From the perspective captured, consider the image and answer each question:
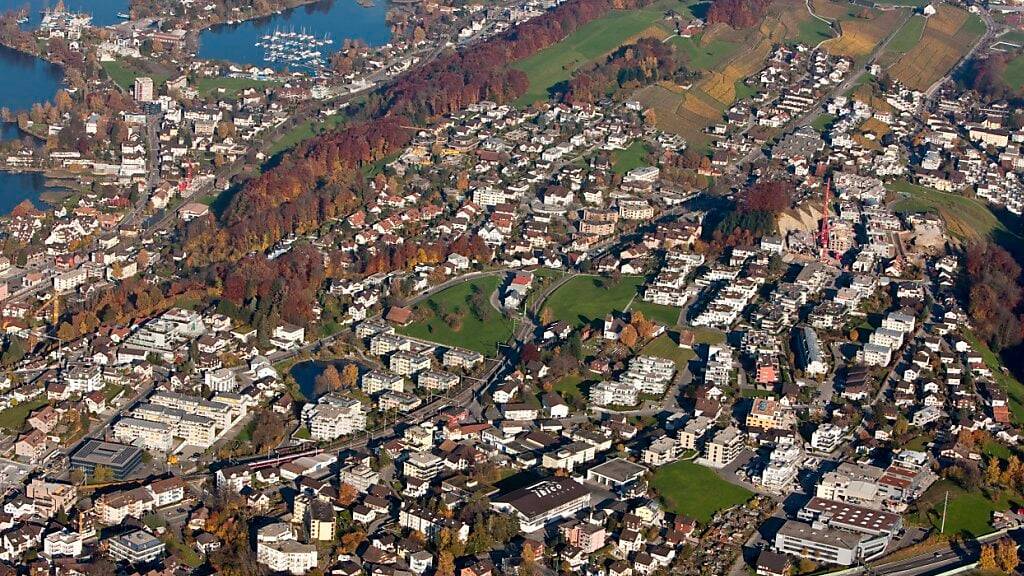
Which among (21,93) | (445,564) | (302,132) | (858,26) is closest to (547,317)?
(445,564)

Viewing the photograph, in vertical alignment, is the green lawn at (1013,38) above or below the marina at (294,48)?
above

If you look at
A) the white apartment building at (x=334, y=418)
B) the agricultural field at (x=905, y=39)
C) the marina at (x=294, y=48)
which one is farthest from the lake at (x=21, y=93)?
the agricultural field at (x=905, y=39)

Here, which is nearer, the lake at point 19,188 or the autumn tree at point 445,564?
the autumn tree at point 445,564

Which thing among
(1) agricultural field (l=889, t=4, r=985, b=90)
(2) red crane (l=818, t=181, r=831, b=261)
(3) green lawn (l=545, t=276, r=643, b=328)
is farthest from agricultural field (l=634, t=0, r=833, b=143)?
(3) green lawn (l=545, t=276, r=643, b=328)

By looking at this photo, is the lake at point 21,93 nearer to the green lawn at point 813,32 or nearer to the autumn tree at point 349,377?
the autumn tree at point 349,377

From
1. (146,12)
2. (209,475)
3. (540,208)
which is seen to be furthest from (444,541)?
(146,12)

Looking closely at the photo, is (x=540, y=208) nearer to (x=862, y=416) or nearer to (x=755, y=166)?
(x=755, y=166)
